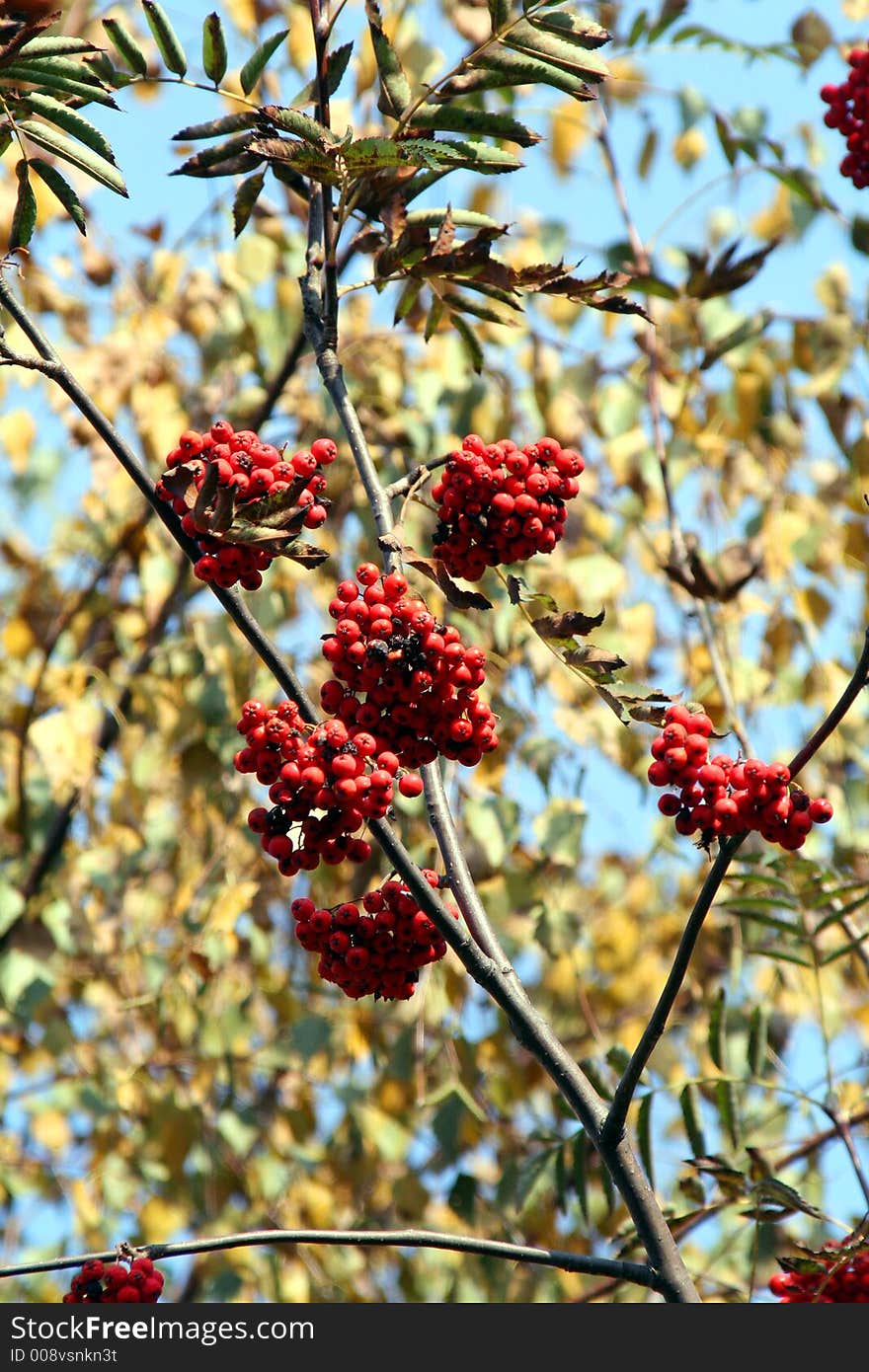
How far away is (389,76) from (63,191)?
52cm

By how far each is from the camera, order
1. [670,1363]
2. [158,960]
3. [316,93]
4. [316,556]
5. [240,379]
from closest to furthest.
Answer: [670,1363] → [316,556] → [316,93] → [158,960] → [240,379]

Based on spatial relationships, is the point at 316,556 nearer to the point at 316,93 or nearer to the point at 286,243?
the point at 316,93

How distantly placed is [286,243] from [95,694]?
156 centimetres

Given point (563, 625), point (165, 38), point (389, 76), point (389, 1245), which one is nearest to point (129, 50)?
point (165, 38)

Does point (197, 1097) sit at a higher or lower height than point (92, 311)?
lower

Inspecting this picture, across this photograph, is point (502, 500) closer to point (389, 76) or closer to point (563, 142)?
point (389, 76)

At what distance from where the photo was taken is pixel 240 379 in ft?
16.2

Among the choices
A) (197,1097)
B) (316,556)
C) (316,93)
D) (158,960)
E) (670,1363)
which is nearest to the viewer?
(670,1363)

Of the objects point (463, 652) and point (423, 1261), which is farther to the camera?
point (423, 1261)

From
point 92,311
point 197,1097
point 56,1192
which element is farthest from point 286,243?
point 56,1192

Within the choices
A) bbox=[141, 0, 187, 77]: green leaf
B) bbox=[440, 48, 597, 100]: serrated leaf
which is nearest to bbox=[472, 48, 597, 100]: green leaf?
bbox=[440, 48, 597, 100]: serrated leaf

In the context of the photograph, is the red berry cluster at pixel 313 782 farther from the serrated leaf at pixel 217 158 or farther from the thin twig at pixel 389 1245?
the serrated leaf at pixel 217 158

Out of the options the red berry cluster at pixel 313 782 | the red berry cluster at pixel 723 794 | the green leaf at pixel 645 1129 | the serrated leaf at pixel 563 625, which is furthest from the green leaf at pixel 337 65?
the green leaf at pixel 645 1129

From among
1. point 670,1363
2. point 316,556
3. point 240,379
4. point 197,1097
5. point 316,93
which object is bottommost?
point 670,1363
